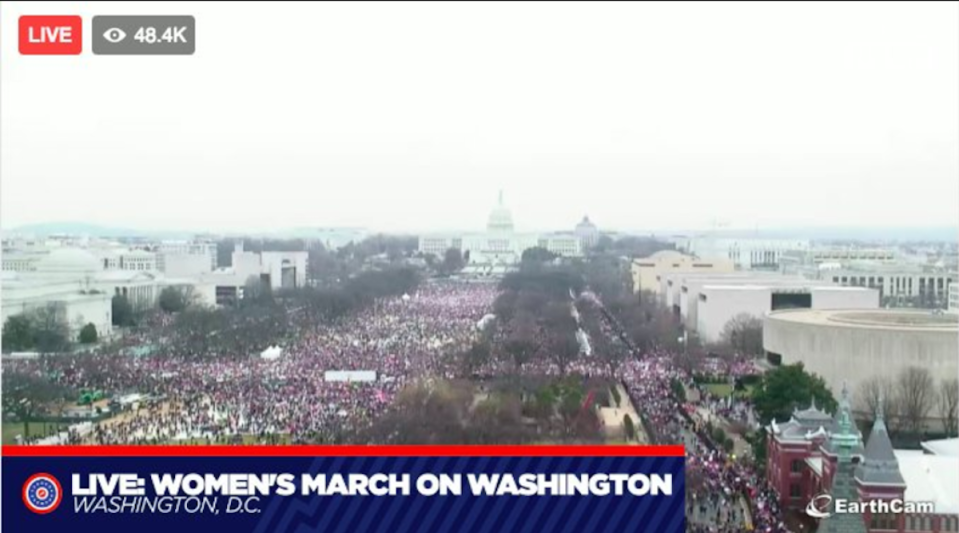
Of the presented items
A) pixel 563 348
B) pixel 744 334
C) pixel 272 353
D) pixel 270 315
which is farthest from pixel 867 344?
pixel 270 315

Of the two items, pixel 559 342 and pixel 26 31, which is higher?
pixel 26 31

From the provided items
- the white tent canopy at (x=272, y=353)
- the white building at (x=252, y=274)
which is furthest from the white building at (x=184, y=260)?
the white tent canopy at (x=272, y=353)

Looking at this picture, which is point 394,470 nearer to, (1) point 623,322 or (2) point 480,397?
(2) point 480,397

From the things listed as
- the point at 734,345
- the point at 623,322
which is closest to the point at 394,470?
the point at 623,322

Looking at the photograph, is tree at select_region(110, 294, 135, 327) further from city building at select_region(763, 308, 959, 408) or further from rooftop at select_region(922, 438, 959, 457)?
rooftop at select_region(922, 438, 959, 457)

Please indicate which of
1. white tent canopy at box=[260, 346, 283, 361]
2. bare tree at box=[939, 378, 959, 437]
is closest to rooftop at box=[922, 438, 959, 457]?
bare tree at box=[939, 378, 959, 437]

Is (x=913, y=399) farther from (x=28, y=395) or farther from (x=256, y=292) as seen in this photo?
(x=256, y=292)
